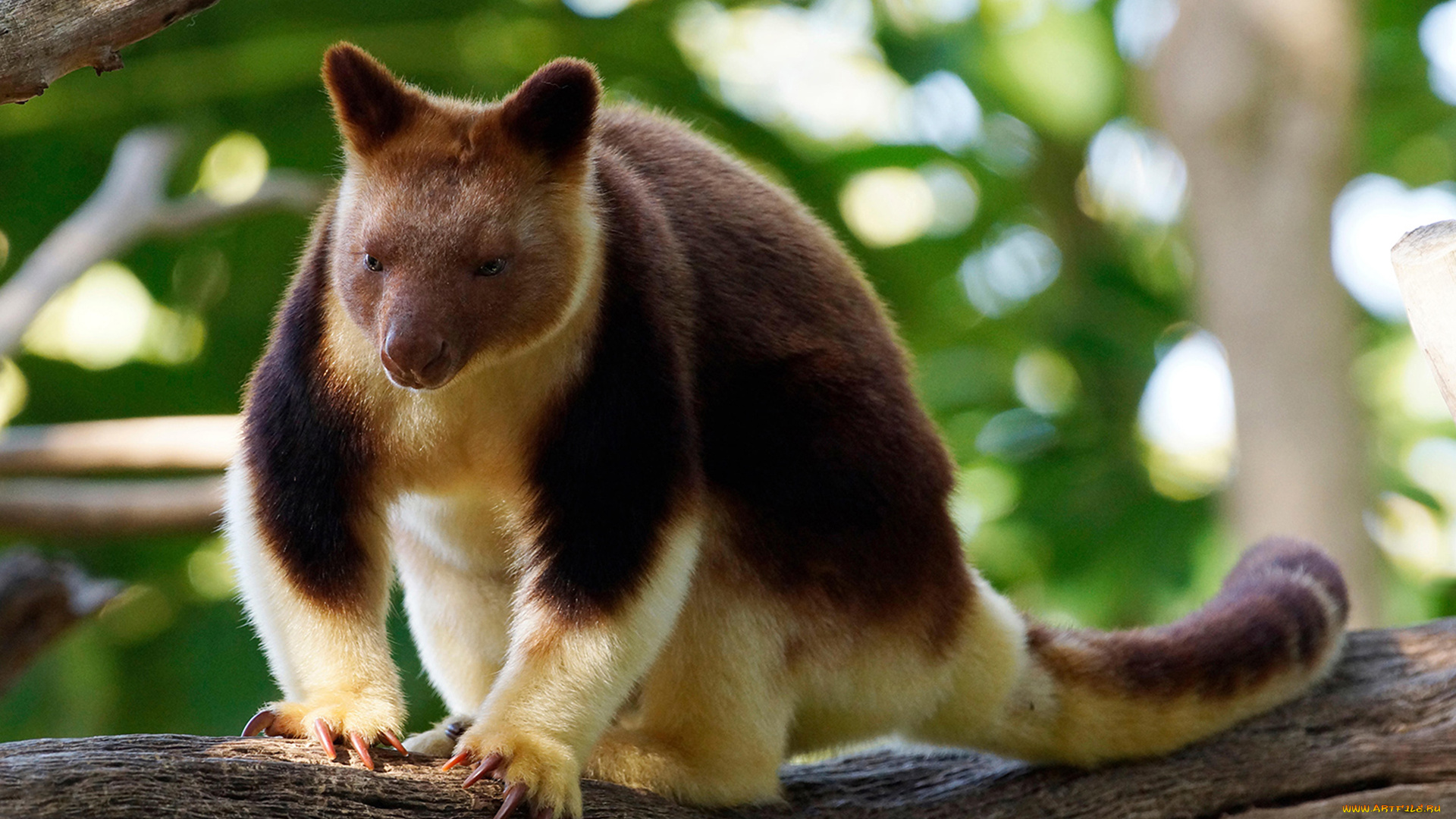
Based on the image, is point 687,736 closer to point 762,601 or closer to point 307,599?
point 762,601

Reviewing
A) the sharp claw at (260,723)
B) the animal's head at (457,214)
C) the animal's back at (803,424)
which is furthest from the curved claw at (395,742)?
the animal's back at (803,424)

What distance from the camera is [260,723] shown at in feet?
9.89

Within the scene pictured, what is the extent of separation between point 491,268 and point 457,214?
143 millimetres

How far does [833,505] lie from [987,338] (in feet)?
23.4

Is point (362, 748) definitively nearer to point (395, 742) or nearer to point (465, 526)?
point (395, 742)

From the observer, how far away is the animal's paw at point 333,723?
299cm

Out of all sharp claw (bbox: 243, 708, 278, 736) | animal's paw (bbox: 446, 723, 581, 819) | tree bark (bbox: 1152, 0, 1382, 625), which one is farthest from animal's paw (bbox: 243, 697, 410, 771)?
tree bark (bbox: 1152, 0, 1382, 625)

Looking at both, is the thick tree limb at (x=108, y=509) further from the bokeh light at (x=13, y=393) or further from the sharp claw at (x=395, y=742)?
the sharp claw at (x=395, y=742)

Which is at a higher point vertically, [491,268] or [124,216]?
[491,268]

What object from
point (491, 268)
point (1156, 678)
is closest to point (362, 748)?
point (491, 268)

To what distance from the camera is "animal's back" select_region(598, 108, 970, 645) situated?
3.53 m

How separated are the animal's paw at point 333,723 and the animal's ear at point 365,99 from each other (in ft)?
4.33

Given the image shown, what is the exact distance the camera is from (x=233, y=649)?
8.73 meters

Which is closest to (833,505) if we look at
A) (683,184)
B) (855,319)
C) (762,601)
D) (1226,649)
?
(762,601)
